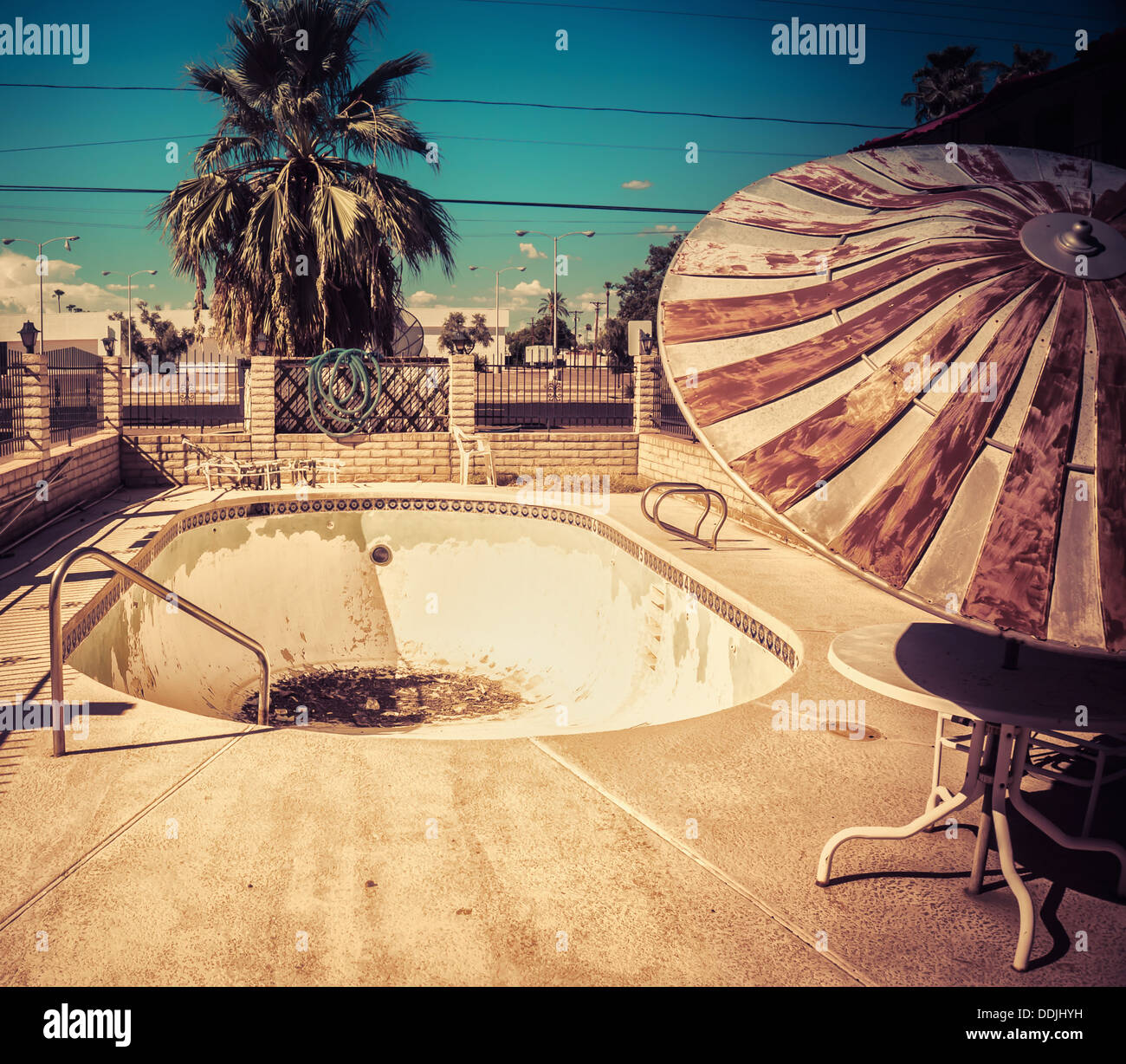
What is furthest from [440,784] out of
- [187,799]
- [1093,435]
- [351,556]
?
[351,556]

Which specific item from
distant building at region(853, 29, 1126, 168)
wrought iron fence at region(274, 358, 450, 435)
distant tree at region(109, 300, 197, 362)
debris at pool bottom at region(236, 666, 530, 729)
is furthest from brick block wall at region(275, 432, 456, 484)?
distant tree at region(109, 300, 197, 362)

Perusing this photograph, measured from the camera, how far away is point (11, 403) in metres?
10.4

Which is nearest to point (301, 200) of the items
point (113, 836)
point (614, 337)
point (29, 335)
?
point (29, 335)

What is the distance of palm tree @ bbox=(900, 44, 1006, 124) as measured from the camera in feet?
107

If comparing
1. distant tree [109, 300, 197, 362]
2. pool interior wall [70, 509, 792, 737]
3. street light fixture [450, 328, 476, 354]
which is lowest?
pool interior wall [70, 509, 792, 737]

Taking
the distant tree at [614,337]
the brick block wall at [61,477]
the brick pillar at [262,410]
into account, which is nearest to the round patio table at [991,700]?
the brick block wall at [61,477]

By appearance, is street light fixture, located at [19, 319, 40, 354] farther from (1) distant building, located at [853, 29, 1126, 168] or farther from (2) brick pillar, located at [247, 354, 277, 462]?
(1) distant building, located at [853, 29, 1126, 168]

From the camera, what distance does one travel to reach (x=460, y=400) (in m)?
16.0

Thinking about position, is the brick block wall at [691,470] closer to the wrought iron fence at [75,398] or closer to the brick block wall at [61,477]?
the brick block wall at [61,477]

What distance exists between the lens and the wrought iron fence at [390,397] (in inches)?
634

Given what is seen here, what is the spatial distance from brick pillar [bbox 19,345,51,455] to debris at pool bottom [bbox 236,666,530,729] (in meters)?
4.14

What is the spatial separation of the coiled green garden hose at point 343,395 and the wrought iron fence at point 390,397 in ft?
0.15
